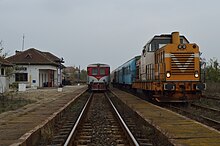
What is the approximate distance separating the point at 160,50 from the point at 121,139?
9434 mm

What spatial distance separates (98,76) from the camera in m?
37.1

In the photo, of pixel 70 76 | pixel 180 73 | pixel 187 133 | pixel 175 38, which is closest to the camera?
pixel 187 133

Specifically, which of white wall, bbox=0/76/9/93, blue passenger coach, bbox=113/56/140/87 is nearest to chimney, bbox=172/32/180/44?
blue passenger coach, bbox=113/56/140/87

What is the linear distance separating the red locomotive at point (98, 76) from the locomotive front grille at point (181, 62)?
20.9 m

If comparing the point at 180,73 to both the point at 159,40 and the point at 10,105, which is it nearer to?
the point at 159,40

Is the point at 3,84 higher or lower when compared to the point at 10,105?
higher

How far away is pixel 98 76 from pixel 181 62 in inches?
828

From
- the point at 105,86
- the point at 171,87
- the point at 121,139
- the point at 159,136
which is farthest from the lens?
the point at 105,86

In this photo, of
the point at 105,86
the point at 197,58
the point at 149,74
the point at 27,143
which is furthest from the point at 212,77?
the point at 27,143

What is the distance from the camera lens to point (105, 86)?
37.9 metres

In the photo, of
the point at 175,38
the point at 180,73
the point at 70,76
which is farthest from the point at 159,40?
the point at 70,76

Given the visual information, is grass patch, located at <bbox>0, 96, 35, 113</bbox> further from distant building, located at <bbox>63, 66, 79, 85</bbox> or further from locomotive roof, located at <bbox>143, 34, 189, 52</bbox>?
distant building, located at <bbox>63, 66, 79, 85</bbox>

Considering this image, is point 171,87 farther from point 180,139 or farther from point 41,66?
point 41,66

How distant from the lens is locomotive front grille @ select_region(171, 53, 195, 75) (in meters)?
16.7
